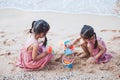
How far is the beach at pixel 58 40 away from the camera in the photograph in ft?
12.8

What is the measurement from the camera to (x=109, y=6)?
6926 millimetres

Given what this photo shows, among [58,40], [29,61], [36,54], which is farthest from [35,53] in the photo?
[58,40]

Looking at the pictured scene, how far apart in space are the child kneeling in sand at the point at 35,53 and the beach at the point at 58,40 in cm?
10

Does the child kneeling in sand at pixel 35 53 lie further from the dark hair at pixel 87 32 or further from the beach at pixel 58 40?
the dark hair at pixel 87 32

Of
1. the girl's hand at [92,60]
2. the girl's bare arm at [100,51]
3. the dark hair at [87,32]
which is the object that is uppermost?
the dark hair at [87,32]

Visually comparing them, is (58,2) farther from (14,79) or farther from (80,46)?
(14,79)

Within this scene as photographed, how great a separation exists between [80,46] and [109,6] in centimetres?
253

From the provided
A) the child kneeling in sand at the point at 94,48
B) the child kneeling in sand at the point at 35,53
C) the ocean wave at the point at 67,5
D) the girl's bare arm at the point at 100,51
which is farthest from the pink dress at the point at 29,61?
the ocean wave at the point at 67,5

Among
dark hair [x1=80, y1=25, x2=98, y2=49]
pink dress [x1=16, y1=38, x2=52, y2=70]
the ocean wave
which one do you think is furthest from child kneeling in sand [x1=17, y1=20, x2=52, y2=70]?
the ocean wave

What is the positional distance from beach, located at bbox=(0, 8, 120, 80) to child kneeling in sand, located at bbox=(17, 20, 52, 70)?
95 millimetres

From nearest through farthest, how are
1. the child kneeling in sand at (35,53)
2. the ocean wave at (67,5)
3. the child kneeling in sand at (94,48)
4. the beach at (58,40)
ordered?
the beach at (58,40) < the child kneeling in sand at (35,53) < the child kneeling in sand at (94,48) < the ocean wave at (67,5)

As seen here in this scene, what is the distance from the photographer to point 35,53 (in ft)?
13.3

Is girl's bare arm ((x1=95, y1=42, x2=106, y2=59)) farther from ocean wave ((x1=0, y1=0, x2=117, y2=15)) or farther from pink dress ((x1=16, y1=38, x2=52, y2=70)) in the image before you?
ocean wave ((x1=0, y1=0, x2=117, y2=15))

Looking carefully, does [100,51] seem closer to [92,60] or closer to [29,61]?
[92,60]
